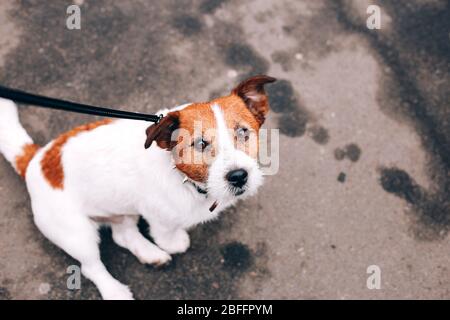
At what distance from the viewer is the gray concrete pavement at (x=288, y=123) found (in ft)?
14.1

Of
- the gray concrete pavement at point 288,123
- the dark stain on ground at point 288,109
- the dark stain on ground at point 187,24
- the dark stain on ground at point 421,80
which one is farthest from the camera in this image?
the dark stain on ground at point 187,24

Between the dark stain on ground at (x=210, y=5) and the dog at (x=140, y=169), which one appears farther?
the dark stain on ground at (x=210, y=5)

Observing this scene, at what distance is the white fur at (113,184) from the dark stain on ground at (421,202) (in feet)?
6.93

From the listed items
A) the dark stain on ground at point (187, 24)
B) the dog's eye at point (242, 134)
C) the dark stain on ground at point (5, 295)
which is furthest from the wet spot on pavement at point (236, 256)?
the dark stain on ground at point (187, 24)

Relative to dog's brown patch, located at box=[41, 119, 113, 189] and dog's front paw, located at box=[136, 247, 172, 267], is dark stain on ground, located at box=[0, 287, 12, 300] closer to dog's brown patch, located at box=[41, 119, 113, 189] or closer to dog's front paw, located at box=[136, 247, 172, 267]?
dog's front paw, located at box=[136, 247, 172, 267]

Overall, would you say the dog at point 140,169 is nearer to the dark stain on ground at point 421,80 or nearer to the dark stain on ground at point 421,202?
the dark stain on ground at point 421,202

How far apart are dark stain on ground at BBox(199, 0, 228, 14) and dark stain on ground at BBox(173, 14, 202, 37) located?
0.18 metres

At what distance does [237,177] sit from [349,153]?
92.0 inches

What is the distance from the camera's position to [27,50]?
16.4 feet

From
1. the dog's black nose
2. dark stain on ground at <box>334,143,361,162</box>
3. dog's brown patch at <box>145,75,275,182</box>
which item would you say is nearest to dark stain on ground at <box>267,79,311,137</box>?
dark stain on ground at <box>334,143,361,162</box>

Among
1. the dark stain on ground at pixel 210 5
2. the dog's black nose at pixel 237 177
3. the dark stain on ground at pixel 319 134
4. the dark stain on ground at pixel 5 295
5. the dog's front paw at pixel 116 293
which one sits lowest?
the dark stain on ground at pixel 5 295

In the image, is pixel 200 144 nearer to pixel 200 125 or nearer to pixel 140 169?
pixel 200 125

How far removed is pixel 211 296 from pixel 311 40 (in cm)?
329

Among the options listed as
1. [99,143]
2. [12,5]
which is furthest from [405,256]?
[12,5]
